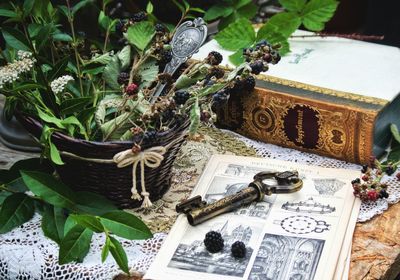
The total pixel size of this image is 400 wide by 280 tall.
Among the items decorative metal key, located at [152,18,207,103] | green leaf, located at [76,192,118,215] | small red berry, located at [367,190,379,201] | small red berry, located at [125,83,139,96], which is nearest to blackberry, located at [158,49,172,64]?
decorative metal key, located at [152,18,207,103]

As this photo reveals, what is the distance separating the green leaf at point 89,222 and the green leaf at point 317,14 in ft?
1.96

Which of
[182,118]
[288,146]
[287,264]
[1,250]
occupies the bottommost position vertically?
[1,250]

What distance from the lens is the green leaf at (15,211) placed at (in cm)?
89

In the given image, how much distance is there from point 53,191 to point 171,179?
195 mm

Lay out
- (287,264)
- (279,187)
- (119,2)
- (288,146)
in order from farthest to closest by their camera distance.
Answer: (119,2), (288,146), (279,187), (287,264)

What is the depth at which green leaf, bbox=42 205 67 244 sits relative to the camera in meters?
0.88

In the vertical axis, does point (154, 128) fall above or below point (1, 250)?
above

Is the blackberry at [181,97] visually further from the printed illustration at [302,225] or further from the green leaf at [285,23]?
the green leaf at [285,23]

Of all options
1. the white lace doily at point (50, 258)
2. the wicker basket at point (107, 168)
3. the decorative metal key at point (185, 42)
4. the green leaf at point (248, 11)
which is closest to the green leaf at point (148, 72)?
the decorative metal key at point (185, 42)

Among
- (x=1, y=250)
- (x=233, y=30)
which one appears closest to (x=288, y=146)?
(x=233, y=30)

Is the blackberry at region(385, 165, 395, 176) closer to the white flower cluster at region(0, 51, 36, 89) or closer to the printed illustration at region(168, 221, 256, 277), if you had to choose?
the printed illustration at region(168, 221, 256, 277)

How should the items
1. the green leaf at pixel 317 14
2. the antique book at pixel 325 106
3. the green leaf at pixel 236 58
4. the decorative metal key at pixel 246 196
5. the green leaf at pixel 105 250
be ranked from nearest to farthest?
the green leaf at pixel 105 250
the decorative metal key at pixel 246 196
the antique book at pixel 325 106
the green leaf at pixel 236 58
the green leaf at pixel 317 14

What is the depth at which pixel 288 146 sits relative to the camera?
112 centimetres

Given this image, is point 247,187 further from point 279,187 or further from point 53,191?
point 53,191
